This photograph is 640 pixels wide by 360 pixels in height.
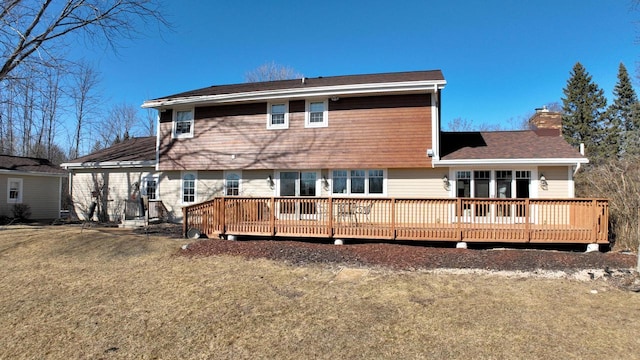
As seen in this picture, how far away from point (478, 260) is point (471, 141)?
6622 mm

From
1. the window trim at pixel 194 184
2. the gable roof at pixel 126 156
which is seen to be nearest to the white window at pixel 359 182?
the window trim at pixel 194 184

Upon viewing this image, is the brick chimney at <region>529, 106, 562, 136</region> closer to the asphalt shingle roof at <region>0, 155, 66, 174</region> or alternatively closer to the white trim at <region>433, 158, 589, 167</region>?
the white trim at <region>433, 158, 589, 167</region>

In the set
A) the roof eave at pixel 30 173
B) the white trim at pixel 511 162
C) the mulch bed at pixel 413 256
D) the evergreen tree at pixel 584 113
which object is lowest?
the mulch bed at pixel 413 256

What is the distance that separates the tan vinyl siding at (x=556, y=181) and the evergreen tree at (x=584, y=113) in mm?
25240

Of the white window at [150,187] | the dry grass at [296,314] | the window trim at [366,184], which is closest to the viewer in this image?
the dry grass at [296,314]

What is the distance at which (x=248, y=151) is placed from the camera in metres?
13.5

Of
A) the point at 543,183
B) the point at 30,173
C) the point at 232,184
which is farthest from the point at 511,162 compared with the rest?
the point at 30,173

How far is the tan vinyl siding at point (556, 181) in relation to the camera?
1119 cm

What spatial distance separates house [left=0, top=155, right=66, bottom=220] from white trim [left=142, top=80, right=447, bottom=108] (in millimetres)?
8918

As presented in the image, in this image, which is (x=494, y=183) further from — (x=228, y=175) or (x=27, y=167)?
(x=27, y=167)

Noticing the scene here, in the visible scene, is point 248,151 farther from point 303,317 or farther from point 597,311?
point 597,311

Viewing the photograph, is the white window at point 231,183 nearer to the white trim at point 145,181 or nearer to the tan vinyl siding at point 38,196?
the white trim at point 145,181

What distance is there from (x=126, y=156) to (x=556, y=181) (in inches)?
702

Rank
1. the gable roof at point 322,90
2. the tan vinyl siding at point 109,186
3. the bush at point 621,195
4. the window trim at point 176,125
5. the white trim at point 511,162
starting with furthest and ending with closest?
the tan vinyl siding at point 109,186 < the window trim at point 176,125 < the gable roof at point 322,90 < the white trim at point 511,162 < the bush at point 621,195
